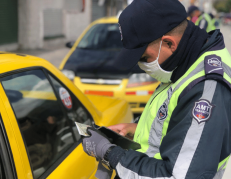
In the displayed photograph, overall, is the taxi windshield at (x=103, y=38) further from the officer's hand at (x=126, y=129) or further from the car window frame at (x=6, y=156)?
the car window frame at (x=6, y=156)

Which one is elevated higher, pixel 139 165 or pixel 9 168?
pixel 139 165

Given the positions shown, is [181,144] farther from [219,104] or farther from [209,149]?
[219,104]

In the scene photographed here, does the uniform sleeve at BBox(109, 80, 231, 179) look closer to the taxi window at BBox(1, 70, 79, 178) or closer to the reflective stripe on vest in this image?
the reflective stripe on vest

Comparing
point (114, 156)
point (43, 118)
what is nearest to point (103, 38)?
point (43, 118)

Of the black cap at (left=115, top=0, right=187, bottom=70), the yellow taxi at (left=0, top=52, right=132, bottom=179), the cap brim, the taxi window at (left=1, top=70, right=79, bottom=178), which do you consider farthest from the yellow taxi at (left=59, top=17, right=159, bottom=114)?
the black cap at (left=115, top=0, right=187, bottom=70)

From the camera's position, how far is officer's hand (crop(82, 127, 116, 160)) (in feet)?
4.35

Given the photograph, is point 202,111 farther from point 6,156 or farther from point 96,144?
point 6,156

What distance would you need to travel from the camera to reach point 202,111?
41.4 inches

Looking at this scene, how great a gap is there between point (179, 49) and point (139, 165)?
0.55 meters

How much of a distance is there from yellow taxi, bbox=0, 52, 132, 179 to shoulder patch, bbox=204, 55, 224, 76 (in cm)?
99

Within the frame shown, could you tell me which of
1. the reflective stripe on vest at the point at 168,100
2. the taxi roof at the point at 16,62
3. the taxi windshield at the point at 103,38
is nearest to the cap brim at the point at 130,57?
the reflective stripe on vest at the point at 168,100

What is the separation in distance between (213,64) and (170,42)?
0.22 metres

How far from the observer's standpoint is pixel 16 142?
1.41 metres

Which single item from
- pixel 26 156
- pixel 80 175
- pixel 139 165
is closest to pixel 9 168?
pixel 26 156
